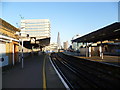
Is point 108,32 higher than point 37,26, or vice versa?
point 37,26

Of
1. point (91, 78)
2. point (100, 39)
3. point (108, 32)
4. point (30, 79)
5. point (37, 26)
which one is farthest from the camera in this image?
point (37, 26)

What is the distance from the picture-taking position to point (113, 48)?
44.8m

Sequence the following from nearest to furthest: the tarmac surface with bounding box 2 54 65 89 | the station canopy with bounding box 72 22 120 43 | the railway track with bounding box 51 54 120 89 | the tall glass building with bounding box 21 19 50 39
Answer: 1. the tarmac surface with bounding box 2 54 65 89
2. the railway track with bounding box 51 54 120 89
3. the station canopy with bounding box 72 22 120 43
4. the tall glass building with bounding box 21 19 50 39

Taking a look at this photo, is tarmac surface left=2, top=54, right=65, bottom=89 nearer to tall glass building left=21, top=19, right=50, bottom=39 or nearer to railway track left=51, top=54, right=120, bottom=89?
railway track left=51, top=54, right=120, bottom=89

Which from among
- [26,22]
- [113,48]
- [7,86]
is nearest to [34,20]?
[26,22]

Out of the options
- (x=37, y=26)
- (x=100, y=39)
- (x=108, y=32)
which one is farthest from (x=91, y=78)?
(x=37, y=26)

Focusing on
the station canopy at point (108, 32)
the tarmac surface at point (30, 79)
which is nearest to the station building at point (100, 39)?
the station canopy at point (108, 32)

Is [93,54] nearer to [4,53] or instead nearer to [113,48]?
[113,48]

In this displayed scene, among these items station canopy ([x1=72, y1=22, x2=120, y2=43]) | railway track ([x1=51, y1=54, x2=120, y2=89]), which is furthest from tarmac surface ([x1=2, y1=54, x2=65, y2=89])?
station canopy ([x1=72, y1=22, x2=120, y2=43])

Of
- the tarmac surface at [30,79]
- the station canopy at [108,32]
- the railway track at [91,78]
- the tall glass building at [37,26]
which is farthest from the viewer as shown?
the tall glass building at [37,26]

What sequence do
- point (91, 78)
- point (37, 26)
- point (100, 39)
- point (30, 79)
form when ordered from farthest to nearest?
point (37, 26)
point (100, 39)
point (91, 78)
point (30, 79)

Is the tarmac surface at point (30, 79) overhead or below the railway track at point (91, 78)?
overhead

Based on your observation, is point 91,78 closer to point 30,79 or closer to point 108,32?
point 30,79

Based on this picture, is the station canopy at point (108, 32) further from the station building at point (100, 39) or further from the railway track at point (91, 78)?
the railway track at point (91, 78)
